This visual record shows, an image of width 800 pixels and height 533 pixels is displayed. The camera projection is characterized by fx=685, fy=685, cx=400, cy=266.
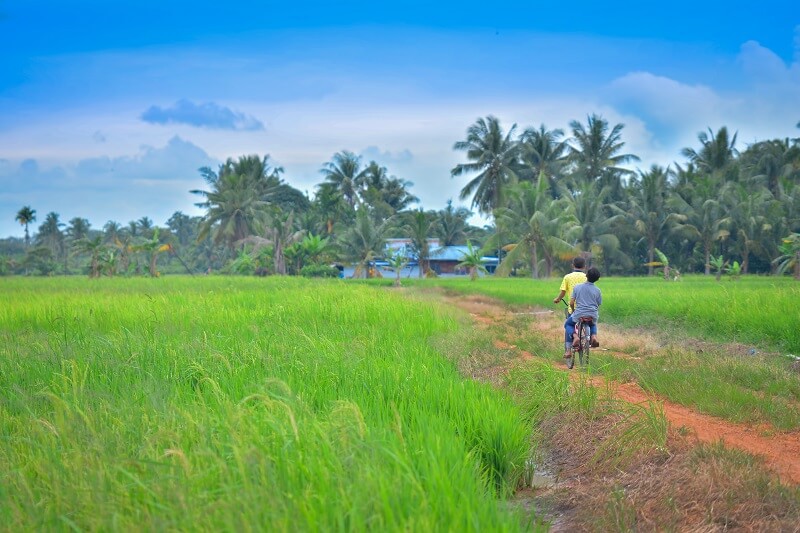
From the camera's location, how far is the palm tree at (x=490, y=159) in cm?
4288

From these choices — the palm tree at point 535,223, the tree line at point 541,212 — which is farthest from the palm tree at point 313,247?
the palm tree at point 535,223

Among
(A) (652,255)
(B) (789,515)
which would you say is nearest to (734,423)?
(B) (789,515)

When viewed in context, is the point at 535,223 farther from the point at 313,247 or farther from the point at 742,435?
the point at 742,435

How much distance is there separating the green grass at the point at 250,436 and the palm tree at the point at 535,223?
83.2ft

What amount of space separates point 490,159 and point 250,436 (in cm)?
4110

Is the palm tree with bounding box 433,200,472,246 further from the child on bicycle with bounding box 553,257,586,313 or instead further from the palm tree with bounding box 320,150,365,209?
the child on bicycle with bounding box 553,257,586,313

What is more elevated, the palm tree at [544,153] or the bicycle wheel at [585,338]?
the palm tree at [544,153]

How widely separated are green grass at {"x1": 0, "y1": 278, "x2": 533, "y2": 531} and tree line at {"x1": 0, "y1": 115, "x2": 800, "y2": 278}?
2737 centimetres

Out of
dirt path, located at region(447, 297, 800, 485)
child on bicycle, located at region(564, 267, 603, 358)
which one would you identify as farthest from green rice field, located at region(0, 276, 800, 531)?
child on bicycle, located at region(564, 267, 603, 358)

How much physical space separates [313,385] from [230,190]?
39.6 meters

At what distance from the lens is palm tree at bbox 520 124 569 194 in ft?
144

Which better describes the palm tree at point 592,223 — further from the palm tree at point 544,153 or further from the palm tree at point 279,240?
the palm tree at point 279,240

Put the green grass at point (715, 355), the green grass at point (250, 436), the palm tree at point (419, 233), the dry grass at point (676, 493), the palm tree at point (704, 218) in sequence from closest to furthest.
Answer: the green grass at point (250, 436) → the dry grass at point (676, 493) → the green grass at point (715, 355) → the palm tree at point (704, 218) → the palm tree at point (419, 233)

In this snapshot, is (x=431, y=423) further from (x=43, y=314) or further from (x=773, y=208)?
(x=773, y=208)
